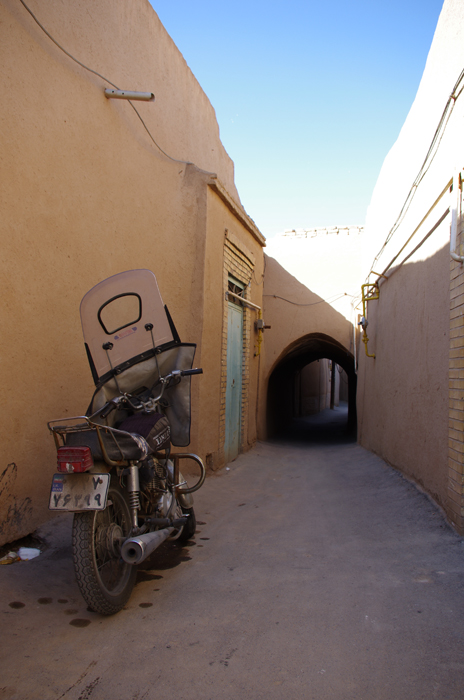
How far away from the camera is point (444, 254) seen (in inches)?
170

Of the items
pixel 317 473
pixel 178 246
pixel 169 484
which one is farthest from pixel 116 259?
pixel 317 473

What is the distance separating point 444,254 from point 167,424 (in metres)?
2.87

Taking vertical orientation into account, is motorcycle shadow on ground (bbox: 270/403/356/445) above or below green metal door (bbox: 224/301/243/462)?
below

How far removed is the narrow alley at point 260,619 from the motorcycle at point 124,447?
26 cm

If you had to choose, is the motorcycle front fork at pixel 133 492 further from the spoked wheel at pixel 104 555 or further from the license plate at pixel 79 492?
the license plate at pixel 79 492

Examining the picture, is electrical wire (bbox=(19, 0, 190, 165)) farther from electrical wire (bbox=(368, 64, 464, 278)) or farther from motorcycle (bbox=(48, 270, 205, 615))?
electrical wire (bbox=(368, 64, 464, 278))

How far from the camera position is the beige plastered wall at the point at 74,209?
339 cm

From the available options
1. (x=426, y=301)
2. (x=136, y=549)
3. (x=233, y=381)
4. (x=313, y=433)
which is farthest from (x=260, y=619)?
(x=313, y=433)

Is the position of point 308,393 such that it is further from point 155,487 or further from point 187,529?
point 155,487

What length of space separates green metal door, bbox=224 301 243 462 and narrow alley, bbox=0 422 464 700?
3.09 meters

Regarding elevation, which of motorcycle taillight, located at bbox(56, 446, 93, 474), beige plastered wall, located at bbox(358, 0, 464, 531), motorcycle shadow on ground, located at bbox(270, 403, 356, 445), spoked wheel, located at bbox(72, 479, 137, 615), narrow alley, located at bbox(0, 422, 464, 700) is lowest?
motorcycle shadow on ground, located at bbox(270, 403, 356, 445)

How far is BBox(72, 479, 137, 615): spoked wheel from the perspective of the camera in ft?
7.82

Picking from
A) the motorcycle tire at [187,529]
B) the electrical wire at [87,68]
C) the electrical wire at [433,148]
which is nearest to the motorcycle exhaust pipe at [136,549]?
the motorcycle tire at [187,529]

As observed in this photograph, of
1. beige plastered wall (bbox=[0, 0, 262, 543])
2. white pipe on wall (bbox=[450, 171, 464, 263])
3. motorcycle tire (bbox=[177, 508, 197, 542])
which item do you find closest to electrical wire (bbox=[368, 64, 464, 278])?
white pipe on wall (bbox=[450, 171, 464, 263])
